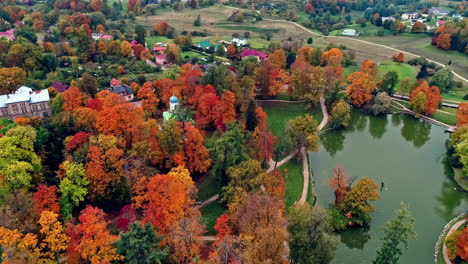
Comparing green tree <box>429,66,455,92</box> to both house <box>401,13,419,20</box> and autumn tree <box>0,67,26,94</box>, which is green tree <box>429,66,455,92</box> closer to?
house <box>401,13,419,20</box>

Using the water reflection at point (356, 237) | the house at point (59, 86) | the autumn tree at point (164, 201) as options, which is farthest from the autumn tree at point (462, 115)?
the house at point (59, 86)

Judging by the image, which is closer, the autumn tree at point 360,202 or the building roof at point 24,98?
the autumn tree at point 360,202

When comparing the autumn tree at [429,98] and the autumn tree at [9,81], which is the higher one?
the autumn tree at [9,81]

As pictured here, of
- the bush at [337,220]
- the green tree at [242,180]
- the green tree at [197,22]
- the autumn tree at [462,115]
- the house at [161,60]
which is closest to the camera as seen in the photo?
the green tree at [242,180]

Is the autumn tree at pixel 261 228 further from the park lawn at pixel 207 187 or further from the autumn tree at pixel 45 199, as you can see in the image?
the autumn tree at pixel 45 199

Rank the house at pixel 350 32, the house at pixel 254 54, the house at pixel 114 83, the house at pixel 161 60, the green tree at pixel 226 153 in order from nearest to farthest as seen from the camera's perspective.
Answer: the green tree at pixel 226 153 < the house at pixel 114 83 < the house at pixel 161 60 < the house at pixel 254 54 < the house at pixel 350 32

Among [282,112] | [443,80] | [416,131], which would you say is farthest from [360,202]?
[443,80]

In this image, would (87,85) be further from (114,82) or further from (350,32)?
(350,32)

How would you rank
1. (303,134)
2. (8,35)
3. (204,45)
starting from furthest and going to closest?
(204,45) → (8,35) → (303,134)

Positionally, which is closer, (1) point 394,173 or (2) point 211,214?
(2) point 211,214
